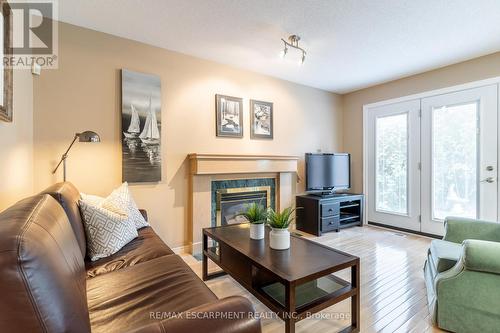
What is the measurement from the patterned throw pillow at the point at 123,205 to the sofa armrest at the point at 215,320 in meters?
1.45

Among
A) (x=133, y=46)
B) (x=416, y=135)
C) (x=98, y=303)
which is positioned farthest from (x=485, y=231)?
(x=133, y=46)

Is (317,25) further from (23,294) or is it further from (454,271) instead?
(23,294)

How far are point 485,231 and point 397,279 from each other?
0.83 meters

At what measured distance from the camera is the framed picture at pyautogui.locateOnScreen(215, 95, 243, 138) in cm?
332

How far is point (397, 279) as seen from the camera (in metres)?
2.34

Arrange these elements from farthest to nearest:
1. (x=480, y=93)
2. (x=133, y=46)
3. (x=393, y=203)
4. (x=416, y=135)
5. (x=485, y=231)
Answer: (x=393, y=203) < (x=416, y=135) < (x=480, y=93) < (x=133, y=46) < (x=485, y=231)

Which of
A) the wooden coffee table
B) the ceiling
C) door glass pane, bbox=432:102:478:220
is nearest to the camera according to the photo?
the wooden coffee table

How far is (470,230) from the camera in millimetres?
2062

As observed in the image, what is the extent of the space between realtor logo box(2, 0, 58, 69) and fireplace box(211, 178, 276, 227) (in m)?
2.15

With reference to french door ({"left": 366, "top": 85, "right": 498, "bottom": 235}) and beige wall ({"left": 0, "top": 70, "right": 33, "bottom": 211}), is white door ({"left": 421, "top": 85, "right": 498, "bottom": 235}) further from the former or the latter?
beige wall ({"left": 0, "top": 70, "right": 33, "bottom": 211})

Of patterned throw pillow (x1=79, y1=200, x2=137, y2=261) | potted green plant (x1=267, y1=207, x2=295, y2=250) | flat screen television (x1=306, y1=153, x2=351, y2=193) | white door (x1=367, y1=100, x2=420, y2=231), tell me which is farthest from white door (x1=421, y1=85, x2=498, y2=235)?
patterned throw pillow (x1=79, y1=200, x2=137, y2=261)

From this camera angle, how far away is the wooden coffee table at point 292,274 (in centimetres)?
137

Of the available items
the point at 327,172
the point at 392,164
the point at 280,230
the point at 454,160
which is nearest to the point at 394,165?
the point at 392,164

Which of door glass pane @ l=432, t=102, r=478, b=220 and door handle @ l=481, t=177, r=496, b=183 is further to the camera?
door glass pane @ l=432, t=102, r=478, b=220
